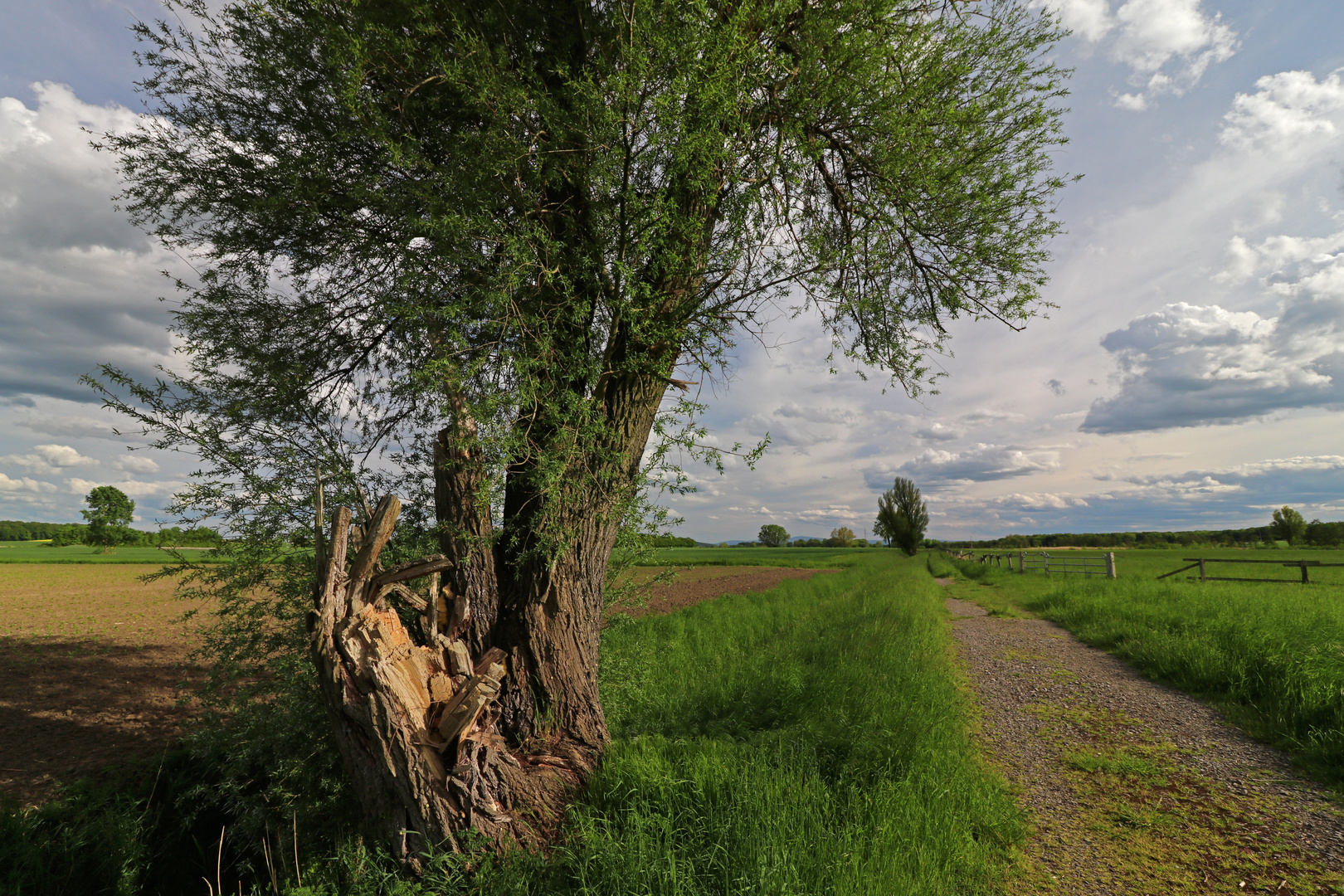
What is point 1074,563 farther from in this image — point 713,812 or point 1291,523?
point 1291,523

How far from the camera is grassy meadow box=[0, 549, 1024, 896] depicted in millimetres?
3320

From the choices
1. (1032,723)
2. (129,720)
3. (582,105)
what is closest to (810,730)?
(1032,723)

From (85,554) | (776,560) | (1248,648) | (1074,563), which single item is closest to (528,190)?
(1248,648)

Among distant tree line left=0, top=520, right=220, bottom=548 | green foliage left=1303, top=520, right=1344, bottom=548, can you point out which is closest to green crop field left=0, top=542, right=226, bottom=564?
distant tree line left=0, top=520, right=220, bottom=548

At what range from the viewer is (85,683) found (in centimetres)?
996

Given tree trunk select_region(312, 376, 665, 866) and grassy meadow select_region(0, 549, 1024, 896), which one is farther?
tree trunk select_region(312, 376, 665, 866)

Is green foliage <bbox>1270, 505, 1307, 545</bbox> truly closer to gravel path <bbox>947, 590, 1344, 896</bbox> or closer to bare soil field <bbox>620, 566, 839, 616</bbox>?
bare soil field <bbox>620, 566, 839, 616</bbox>

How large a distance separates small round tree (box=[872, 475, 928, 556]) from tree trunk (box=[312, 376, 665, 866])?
63166mm

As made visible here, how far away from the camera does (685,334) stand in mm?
5039

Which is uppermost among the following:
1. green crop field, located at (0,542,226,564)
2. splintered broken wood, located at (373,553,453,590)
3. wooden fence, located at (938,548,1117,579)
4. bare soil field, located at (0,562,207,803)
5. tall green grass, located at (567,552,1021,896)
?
splintered broken wood, located at (373,553,453,590)

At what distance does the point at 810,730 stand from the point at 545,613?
2733 mm

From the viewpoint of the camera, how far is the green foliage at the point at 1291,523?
187 feet

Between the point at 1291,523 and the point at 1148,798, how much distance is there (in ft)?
268

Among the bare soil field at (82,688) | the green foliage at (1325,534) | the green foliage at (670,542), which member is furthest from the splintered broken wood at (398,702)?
the green foliage at (1325,534)
